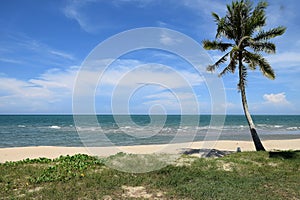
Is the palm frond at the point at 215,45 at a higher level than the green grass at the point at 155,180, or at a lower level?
higher

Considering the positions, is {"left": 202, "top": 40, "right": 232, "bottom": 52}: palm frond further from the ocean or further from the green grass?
the ocean

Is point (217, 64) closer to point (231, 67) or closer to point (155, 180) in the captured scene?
point (231, 67)

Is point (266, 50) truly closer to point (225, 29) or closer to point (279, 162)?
point (225, 29)

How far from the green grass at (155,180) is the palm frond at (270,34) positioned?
22.0 ft

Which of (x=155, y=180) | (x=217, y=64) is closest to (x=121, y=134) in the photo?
(x=217, y=64)

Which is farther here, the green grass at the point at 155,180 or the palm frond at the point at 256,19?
the palm frond at the point at 256,19

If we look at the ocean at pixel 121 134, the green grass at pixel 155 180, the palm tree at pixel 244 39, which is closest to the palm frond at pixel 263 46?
the palm tree at pixel 244 39

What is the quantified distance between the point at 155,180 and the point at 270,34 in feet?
34.4

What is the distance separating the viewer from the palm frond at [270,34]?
14562mm

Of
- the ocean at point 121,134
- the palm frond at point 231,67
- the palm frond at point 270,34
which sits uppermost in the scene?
the palm frond at point 270,34

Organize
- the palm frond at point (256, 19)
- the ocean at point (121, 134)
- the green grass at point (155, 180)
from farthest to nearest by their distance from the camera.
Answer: the ocean at point (121, 134) → the palm frond at point (256, 19) → the green grass at point (155, 180)

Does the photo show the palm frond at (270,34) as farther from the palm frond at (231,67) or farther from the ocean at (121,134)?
the ocean at (121,134)

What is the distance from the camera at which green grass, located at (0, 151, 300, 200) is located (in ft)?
24.2

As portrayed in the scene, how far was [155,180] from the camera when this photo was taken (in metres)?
8.69
